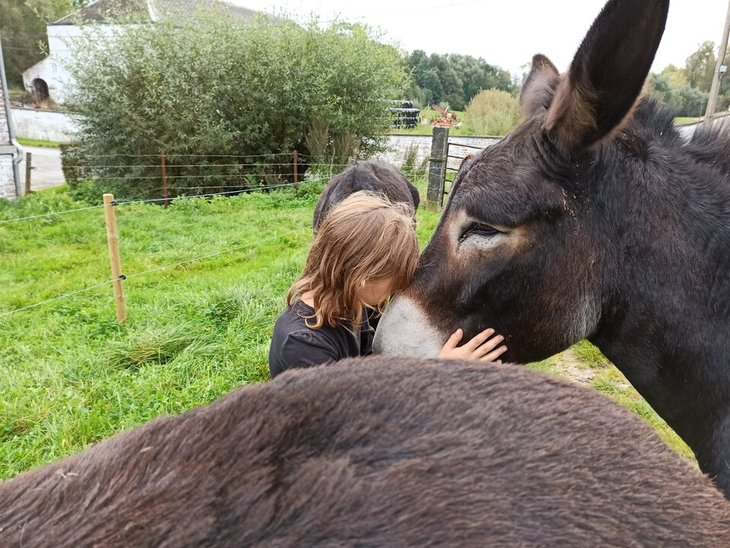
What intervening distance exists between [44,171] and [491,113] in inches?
837

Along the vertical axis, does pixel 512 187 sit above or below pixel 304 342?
above

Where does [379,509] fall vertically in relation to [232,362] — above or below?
above

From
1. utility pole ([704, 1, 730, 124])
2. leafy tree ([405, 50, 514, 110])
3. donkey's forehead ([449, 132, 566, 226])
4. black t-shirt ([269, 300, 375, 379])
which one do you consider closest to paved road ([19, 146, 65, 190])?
black t-shirt ([269, 300, 375, 379])

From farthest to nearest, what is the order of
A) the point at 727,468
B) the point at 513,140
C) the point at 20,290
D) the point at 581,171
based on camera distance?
the point at 20,290 < the point at 513,140 < the point at 581,171 < the point at 727,468

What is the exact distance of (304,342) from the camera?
2.23 m

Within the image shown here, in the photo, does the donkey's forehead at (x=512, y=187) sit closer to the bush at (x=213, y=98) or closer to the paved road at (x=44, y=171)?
the bush at (x=213, y=98)

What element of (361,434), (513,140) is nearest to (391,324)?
(513,140)

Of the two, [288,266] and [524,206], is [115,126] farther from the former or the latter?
[524,206]

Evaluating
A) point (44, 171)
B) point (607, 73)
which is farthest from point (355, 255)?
point (44, 171)

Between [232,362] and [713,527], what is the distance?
4.61 metres

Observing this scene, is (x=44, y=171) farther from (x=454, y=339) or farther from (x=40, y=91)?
(x=40, y=91)

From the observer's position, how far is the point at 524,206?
74.9 inches

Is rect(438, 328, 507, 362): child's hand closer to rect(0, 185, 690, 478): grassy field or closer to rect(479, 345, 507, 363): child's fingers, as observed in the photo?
rect(479, 345, 507, 363): child's fingers

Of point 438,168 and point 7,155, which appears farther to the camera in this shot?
point 7,155
